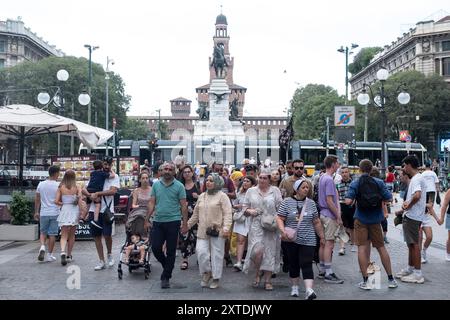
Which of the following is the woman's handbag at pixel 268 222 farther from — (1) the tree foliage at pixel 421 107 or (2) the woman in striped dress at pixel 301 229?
(1) the tree foliage at pixel 421 107

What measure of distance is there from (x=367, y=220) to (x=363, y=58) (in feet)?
313

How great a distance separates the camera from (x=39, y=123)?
45.7 feet

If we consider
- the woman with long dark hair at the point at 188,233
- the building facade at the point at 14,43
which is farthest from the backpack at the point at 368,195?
the building facade at the point at 14,43

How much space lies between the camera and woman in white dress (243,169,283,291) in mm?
7965

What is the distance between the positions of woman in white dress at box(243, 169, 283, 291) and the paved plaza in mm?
339

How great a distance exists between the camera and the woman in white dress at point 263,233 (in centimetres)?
796

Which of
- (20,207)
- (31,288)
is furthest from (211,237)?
(20,207)

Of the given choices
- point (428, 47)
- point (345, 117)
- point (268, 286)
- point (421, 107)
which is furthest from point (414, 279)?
point (428, 47)

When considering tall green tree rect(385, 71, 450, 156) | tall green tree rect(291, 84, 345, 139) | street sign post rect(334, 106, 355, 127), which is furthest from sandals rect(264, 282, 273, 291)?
tall green tree rect(291, 84, 345, 139)

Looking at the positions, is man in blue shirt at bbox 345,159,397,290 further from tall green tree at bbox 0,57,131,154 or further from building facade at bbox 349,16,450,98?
building facade at bbox 349,16,450,98

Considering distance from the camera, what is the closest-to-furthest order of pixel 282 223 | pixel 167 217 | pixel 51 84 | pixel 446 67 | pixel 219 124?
pixel 282 223
pixel 167 217
pixel 219 124
pixel 51 84
pixel 446 67

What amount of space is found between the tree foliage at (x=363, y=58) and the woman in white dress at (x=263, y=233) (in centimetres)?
9294

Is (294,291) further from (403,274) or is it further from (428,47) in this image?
(428,47)

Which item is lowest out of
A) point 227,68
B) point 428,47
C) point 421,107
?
point 421,107
